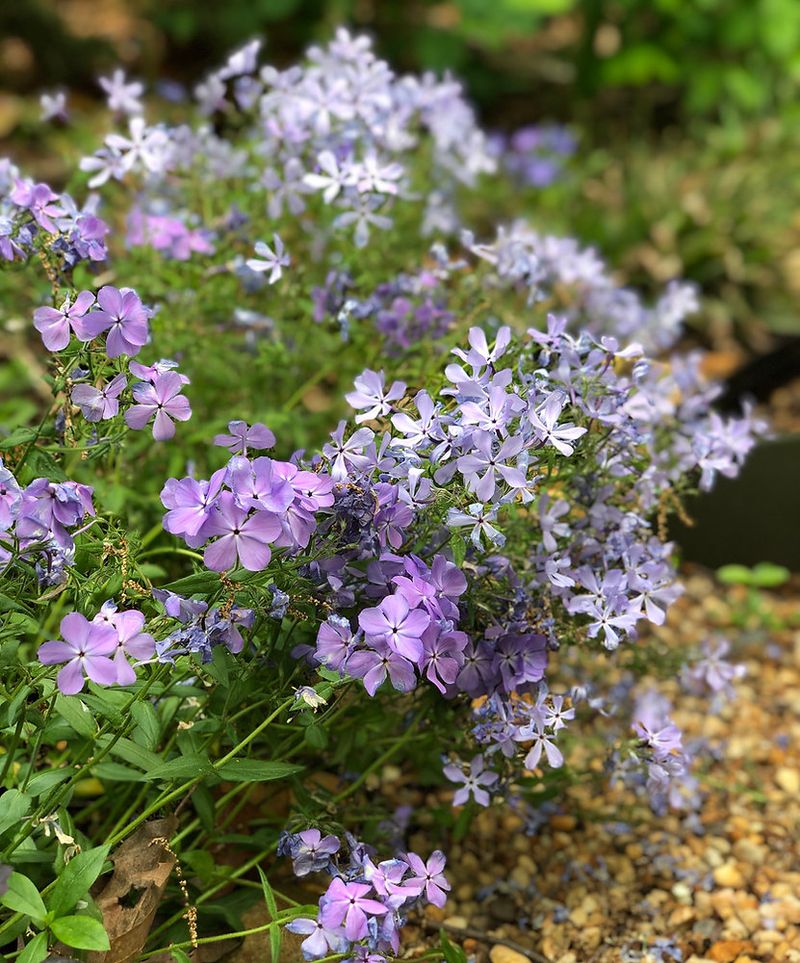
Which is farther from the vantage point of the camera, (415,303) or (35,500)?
(415,303)

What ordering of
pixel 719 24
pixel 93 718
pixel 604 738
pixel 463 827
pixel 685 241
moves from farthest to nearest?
pixel 719 24, pixel 685 241, pixel 604 738, pixel 463 827, pixel 93 718

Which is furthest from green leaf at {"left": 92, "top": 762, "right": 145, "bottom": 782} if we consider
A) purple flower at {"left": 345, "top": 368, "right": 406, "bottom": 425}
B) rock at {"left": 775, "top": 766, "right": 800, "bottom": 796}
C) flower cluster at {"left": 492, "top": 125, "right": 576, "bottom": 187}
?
flower cluster at {"left": 492, "top": 125, "right": 576, "bottom": 187}

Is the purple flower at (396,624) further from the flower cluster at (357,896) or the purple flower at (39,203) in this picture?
the purple flower at (39,203)

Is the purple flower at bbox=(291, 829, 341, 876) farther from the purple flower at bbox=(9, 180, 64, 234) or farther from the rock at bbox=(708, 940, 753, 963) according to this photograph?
the purple flower at bbox=(9, 180, 64, 234)

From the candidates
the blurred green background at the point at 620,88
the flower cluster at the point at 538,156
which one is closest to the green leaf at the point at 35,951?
the blurred green background at the point at 620,88

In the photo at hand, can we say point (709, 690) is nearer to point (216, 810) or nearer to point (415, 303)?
point (415, 303)

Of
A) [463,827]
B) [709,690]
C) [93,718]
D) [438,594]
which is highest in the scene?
[438,594]

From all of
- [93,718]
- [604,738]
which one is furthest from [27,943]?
[604,738]

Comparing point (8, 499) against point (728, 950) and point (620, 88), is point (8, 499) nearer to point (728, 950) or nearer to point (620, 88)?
point (728, 950)
